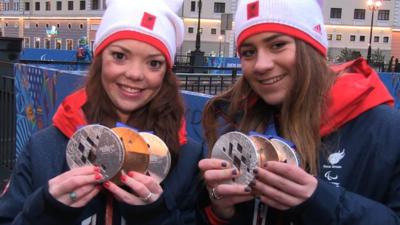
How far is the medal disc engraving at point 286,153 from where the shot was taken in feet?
5.52

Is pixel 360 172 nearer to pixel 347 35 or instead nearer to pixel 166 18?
pixel 166 18

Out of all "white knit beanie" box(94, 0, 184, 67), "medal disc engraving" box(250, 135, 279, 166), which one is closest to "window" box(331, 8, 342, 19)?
"white knit beanie" box(94, 0, 184, 67)

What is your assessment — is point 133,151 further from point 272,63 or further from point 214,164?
point 272,63

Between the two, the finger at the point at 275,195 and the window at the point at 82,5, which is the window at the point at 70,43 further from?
the finger at the point at 275,195

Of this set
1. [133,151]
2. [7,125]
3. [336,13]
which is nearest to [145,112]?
[133,151]

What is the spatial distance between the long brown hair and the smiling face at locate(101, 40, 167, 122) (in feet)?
1.05

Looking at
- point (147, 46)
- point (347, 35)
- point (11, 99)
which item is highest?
point (347, 35)

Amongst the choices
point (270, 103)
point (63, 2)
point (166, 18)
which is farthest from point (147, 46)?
point (63, 2)

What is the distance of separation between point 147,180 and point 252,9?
85 centimetres

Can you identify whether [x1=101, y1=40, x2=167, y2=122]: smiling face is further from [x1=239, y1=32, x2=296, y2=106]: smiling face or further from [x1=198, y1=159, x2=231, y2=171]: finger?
[x1=198, y1=159, x2=231, y2=171]: finger

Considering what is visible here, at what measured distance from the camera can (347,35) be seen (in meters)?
70.6

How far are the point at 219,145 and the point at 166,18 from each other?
32.7 inches

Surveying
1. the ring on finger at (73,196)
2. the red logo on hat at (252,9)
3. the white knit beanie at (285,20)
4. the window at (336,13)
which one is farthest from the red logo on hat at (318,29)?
the window at (336,13)

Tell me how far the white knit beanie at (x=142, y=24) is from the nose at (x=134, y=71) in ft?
0.39
